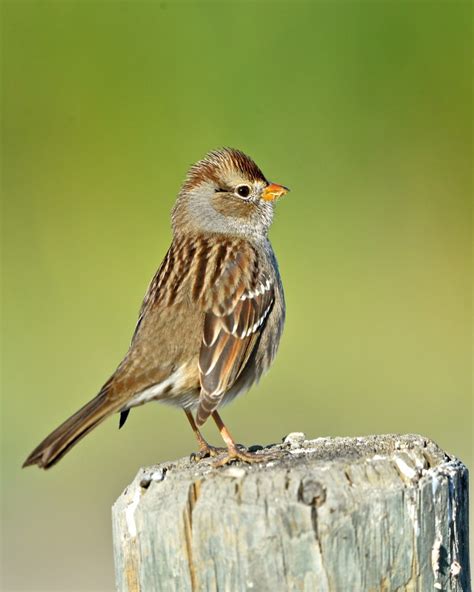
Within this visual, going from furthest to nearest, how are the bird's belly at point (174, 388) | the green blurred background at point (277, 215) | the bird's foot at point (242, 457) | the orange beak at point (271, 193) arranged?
the green blurred background at point (277, 215) < the orange beak at point (271, 193) < the bird's belly at point (174, 388) < the bird's foot at point (242, 457)

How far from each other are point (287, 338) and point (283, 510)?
299 inches

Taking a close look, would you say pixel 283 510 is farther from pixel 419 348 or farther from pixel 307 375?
pixel 419 348

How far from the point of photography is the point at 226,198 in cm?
653

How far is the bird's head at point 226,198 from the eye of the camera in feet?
21.2

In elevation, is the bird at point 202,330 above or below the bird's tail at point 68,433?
above

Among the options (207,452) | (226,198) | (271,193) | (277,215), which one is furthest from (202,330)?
(277,215)

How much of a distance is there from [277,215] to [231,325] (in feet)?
20.8

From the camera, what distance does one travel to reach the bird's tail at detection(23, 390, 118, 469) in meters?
4.66

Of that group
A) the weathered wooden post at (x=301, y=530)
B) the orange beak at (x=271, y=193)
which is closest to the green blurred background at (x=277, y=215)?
the orange beak at (x=271, y=193)

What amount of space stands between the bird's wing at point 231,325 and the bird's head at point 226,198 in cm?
46

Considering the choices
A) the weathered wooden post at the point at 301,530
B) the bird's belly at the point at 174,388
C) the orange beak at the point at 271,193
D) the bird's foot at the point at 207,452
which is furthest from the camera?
the orange beak at the point at 271,193

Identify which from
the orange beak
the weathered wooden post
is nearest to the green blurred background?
the orange beak

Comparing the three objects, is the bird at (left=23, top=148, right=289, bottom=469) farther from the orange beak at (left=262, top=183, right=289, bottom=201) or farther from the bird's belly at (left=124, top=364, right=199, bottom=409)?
the orange beak at (left=262, top=183, right=289, bottom=201)

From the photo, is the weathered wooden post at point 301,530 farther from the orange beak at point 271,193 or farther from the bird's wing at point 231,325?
the orange beak at point 271,193
